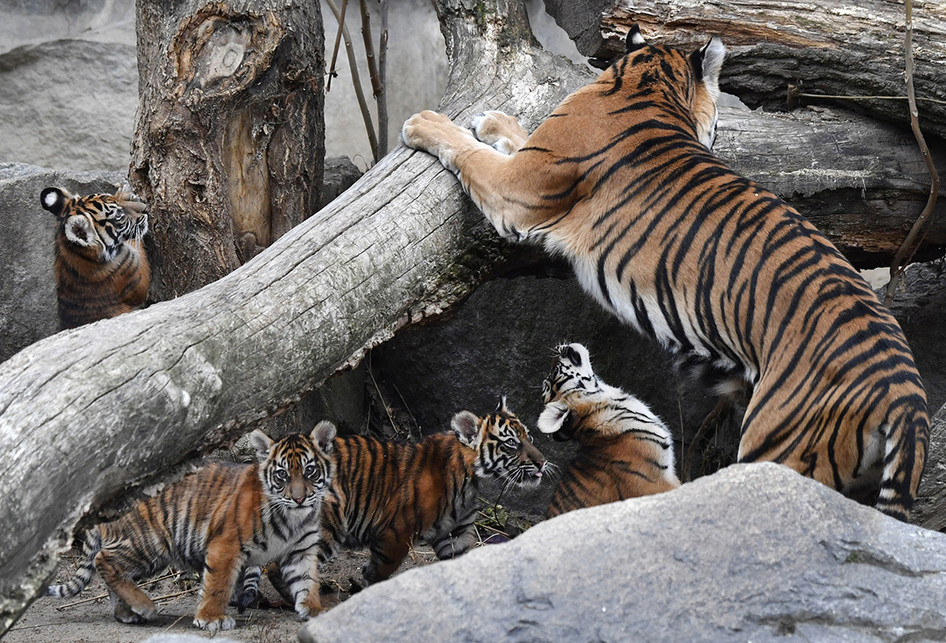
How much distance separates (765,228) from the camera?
3225 millimetres

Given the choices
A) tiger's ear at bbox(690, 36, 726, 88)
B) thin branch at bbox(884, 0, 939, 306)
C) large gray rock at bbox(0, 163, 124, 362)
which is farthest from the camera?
large gray rock at bbox(0, 163, 124, 362)

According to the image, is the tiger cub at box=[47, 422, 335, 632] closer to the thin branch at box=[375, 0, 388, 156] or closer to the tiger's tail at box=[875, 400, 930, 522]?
the tiger's tail at box=[875, 400, 930, 522]

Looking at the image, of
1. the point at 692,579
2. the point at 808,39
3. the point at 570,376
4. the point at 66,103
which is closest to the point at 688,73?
the point at 808,39

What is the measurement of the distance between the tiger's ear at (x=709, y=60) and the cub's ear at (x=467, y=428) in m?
1.69

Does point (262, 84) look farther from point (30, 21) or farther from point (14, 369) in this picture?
point (30, 21)

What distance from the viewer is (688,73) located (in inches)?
156

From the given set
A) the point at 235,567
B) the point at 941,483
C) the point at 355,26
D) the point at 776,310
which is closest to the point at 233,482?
the point at 235,567

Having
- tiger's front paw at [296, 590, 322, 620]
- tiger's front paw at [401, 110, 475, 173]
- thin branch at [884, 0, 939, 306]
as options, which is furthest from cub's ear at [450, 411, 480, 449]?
thin branch at [884, 0, 939, 306]

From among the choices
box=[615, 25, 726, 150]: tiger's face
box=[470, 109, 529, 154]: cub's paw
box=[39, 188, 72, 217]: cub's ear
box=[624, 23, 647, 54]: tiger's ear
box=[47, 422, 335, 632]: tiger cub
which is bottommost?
box=[47, 422, 335, 632]: tiger cub

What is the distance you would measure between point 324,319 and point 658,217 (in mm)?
1182

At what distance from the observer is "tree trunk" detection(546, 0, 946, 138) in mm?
4266

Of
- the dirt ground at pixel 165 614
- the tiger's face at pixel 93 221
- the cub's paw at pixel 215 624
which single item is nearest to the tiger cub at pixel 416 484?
the dirt ground at pixel 165 614

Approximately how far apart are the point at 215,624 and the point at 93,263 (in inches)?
73.6

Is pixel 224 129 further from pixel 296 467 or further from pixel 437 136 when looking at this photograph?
pixel 296 467
